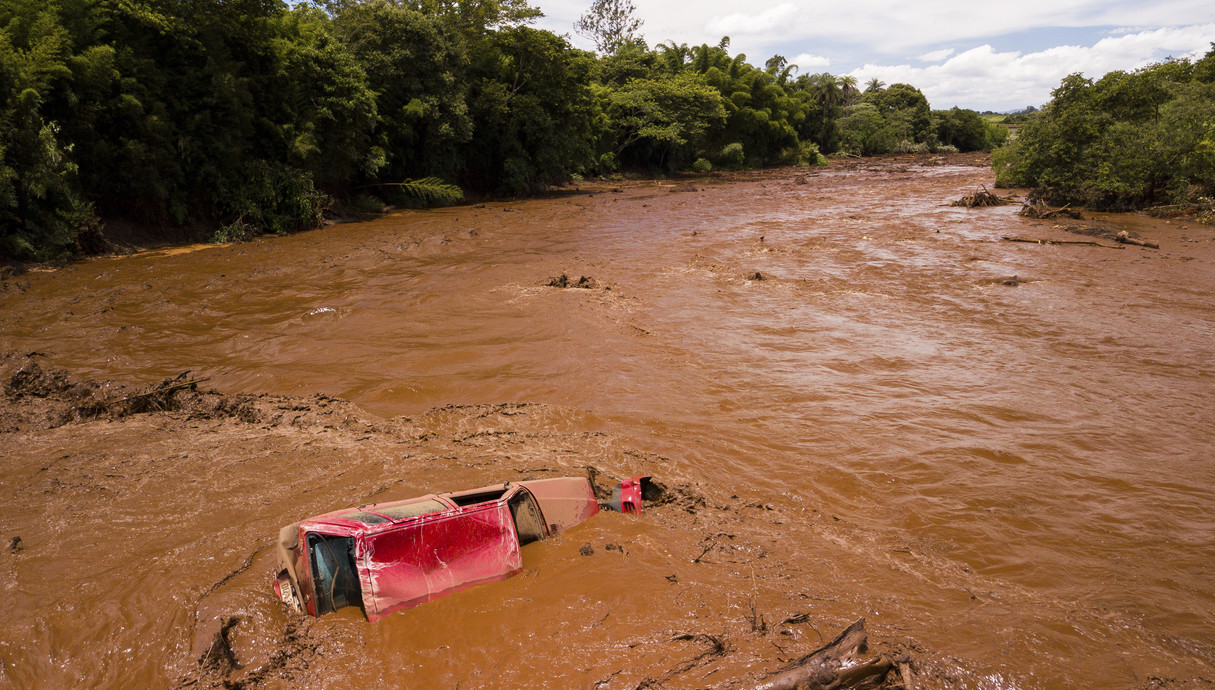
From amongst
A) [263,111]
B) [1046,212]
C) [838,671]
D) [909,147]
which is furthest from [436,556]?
[909,147]

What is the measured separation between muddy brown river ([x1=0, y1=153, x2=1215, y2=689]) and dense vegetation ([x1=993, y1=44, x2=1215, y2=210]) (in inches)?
363

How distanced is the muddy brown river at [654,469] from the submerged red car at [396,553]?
0.09 metres

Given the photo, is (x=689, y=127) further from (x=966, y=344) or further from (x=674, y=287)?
(x=966, y=344)

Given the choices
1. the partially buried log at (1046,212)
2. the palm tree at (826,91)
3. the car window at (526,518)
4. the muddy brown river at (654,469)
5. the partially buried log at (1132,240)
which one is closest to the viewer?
the muddy brown river at (654,469)

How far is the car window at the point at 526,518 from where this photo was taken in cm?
311

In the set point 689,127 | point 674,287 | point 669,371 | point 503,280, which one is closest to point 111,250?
point 503,280

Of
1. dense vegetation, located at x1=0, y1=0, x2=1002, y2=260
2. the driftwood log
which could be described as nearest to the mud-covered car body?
the driftwood log

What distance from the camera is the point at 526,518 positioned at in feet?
10.4

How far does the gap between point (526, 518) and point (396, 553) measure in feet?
2.48

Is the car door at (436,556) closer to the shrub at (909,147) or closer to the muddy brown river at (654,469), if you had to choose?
the muddy brown river at (654,469)

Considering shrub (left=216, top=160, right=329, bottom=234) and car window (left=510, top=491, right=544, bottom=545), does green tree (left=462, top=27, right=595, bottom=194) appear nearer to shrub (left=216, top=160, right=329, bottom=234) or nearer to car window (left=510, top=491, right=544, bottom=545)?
shrub (left=216, top=160, right=329, bottom=234)

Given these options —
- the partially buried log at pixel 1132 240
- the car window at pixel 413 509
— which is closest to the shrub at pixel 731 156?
the partially buried log at pixel 1132 240

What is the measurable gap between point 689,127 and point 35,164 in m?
29.7

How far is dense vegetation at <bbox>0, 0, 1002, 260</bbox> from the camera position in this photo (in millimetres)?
10609
